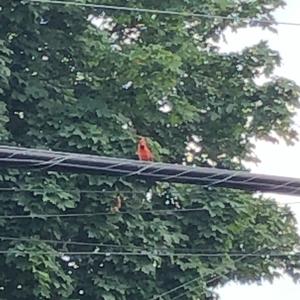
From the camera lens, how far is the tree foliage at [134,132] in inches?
363

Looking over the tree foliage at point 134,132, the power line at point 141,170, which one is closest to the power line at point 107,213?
the tree foliage at point 134,132

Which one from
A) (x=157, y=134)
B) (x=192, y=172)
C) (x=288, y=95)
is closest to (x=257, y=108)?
(x=288, y=95)

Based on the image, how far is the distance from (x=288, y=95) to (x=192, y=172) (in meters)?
5.14

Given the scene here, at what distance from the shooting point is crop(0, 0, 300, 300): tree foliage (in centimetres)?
923

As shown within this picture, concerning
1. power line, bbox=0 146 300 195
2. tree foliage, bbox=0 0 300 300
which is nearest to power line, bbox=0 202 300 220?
tree foliage, bbox=0 0 300 300

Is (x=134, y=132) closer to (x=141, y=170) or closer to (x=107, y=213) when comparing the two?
(x=107, y=213)

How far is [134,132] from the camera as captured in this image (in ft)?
31.7

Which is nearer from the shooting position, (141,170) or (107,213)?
(141,170)

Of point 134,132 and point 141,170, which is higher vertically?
point 134,132

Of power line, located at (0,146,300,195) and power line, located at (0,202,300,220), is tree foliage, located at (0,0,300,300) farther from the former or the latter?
power line, located at (0,146,300,195)

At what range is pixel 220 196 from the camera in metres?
9.64

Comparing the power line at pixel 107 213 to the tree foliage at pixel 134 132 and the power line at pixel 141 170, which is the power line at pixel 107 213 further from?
the power line at pixel 141 170

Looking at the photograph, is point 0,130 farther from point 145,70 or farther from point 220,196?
point 220,196

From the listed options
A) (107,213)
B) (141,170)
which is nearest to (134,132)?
(107,213)
